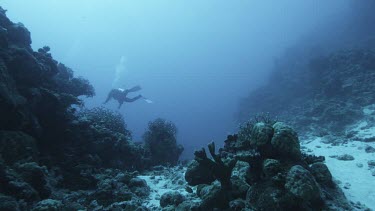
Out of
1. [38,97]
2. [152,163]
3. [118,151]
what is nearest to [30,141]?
[38,97]

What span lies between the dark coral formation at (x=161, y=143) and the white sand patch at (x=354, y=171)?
6.38m

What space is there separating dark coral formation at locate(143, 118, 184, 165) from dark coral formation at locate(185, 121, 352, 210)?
22.7ft

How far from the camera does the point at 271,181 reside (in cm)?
604

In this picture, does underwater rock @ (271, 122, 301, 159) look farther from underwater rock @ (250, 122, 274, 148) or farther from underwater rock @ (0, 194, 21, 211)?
underwater rock @ (0, 194, 21, 211)

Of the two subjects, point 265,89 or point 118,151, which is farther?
point 265,89

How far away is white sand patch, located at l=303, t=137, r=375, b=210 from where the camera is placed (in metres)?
6.88

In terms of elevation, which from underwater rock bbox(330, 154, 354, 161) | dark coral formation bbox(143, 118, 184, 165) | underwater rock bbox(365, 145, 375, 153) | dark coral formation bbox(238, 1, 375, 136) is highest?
dark coral formation bbox(238, 1, 375, 136)

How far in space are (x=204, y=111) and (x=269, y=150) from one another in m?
95.6

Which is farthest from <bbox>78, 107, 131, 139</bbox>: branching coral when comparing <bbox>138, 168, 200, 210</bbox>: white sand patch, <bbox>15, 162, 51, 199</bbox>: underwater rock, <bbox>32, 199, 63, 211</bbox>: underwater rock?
<bbox>32, 199, 63, 211</bbox>: underwater rock

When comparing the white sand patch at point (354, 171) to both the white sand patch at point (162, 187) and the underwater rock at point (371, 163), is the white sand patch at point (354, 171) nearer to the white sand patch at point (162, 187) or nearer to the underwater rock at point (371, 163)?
the underwater rock at point (371, 163)

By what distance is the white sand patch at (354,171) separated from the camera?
688 centimetres

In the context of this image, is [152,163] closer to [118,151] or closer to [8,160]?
[118,151]

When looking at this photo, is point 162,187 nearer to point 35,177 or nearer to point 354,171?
point 35,177

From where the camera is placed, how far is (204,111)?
102125 mm
